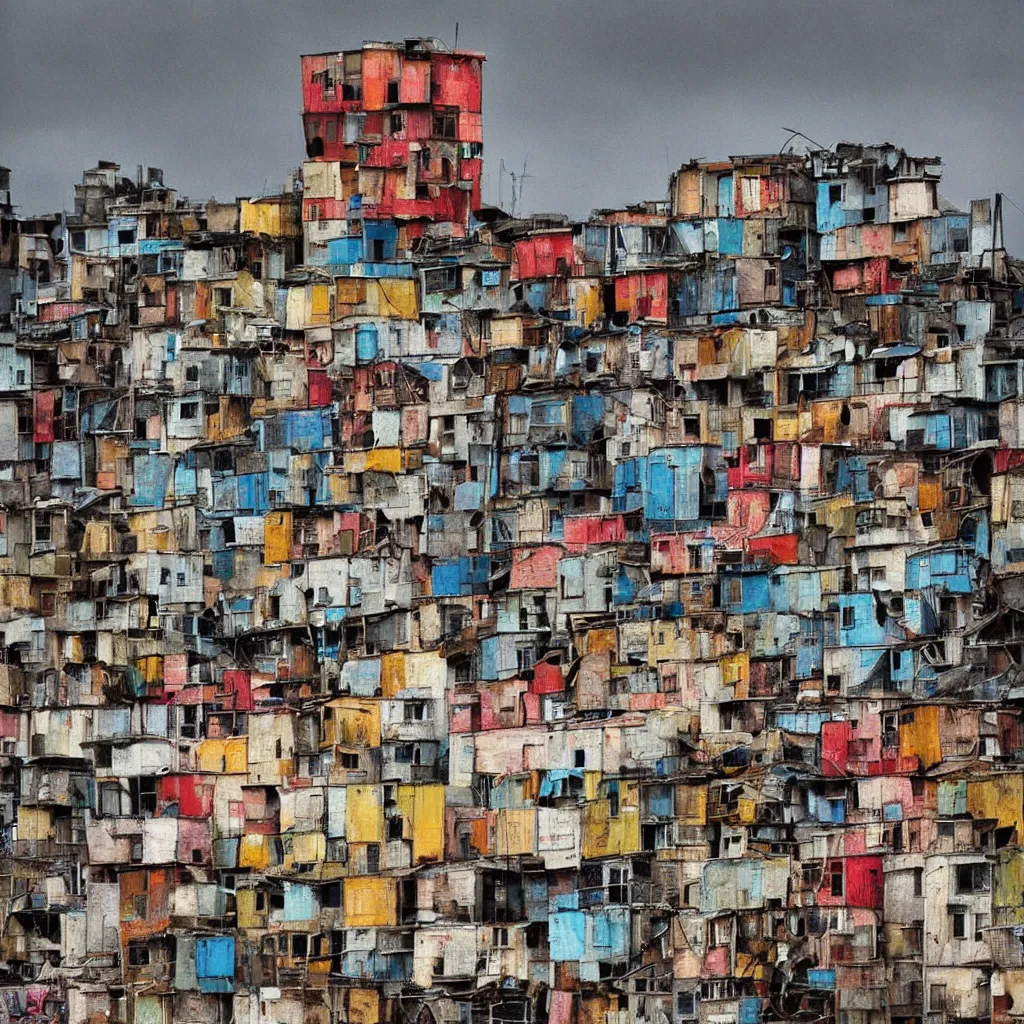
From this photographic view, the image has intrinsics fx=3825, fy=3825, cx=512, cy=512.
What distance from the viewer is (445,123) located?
76.6m

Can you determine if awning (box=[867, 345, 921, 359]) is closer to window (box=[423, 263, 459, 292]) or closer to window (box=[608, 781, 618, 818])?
window (box=[423, 263, 459, 292])

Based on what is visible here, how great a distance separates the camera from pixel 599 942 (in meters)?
62.2

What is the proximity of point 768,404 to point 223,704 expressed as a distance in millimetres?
11641

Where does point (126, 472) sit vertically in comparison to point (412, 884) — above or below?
above

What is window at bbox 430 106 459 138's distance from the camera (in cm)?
7638

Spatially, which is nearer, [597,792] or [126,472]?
[597,792]

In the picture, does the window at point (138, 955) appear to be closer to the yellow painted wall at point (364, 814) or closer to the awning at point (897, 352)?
the yellow painted wall at point (364, 814)

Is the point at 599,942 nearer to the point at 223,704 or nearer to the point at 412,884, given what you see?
the point at 412,884

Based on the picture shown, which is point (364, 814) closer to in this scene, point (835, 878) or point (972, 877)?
point (835, 878)

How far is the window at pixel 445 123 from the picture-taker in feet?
251

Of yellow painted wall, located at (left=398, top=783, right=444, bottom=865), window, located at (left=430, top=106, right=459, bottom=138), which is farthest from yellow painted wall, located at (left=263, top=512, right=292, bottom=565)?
window, located at (left=430, top=106, right=459, bottom=138)

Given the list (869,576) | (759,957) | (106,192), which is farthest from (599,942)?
(106,192)

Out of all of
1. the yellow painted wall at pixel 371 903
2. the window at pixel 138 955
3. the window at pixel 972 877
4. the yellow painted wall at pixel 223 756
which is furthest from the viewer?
the yellow painted wall at pixel 223 756

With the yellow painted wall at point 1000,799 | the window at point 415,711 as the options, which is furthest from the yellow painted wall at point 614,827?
the yellow painted wall at point 1000,799
